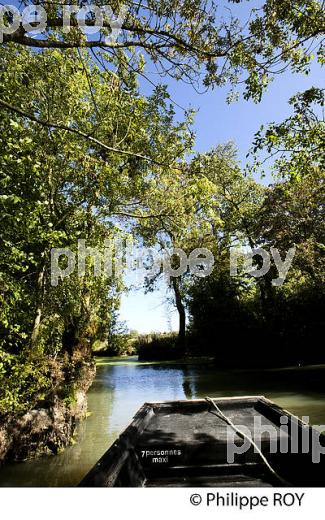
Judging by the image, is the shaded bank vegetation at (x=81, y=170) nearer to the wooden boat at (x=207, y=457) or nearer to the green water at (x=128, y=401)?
the green water at (x=128, y=401)

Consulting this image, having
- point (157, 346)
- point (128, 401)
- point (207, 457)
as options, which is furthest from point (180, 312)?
point (207, 457)

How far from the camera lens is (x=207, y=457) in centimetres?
585

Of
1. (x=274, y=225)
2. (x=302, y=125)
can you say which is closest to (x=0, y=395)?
(x=302, y=125)

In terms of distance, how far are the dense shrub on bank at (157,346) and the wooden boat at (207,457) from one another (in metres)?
31.2

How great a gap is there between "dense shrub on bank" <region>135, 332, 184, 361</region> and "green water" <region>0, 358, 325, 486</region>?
1395cm

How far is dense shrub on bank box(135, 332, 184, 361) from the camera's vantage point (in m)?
38.5

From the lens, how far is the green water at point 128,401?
7.60 m

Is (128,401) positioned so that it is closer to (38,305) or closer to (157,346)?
(38,305)

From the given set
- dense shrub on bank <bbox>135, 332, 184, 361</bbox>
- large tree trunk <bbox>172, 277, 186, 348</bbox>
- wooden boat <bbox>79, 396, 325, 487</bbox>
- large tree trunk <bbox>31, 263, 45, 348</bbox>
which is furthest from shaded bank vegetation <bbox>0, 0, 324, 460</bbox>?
dense shrub on bank <bbox>135, 332, 184, 361</bbox>

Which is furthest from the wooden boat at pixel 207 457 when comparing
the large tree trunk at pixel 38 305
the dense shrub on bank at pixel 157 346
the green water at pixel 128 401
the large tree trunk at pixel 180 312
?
the dense shrub on bank at pixel 157 346

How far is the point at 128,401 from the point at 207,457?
10.5 m

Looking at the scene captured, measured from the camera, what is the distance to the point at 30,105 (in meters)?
11.3

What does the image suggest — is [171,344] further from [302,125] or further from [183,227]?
[302,125]
